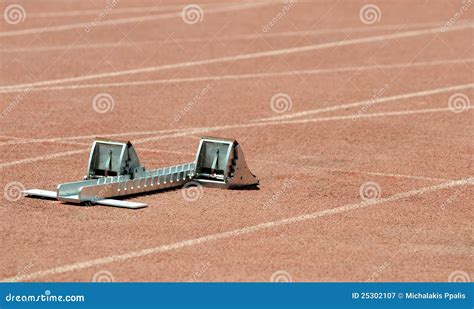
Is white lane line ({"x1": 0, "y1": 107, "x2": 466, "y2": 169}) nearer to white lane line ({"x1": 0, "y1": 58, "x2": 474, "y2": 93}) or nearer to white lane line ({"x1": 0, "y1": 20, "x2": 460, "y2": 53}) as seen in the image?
white lane line ({"x1": 0, "y1": 58, "x2": 474, "y2": 93})

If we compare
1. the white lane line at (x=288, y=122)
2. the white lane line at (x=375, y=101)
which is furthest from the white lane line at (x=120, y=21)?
the white lane line at (x=288, y=122)

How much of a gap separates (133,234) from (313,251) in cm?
189

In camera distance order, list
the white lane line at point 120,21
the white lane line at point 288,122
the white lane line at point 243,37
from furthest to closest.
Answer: the white lane line at point 120,21, the white lane line at point 243,37, the white lane line at point 288,122

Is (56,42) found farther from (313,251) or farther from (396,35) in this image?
(313,251)

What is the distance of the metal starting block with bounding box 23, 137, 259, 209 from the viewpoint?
45.5 ft

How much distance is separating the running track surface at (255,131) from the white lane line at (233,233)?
29 mm

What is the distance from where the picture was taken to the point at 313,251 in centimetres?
1224

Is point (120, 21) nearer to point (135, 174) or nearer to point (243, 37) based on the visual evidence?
point (243, 37)

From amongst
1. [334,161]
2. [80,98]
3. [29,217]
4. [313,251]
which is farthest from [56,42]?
[313,251]

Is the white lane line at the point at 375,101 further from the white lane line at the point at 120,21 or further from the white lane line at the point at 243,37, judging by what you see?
the white lane line at the point at 120,21

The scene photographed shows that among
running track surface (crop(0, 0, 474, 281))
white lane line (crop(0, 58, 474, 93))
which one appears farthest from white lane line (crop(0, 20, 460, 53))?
white lane line (crop(0, 58, 474, 93))

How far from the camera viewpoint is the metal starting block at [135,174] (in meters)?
13.9

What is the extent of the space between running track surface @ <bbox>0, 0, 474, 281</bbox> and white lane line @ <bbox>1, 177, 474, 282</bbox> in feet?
0.10
